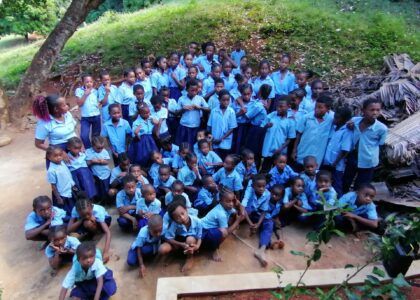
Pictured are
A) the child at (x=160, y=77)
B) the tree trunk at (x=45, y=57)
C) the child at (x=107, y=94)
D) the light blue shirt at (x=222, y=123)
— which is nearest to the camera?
the light blue shirt at (x=222, y=123)

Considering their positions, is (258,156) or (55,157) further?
(258,156)

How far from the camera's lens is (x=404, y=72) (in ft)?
19.8

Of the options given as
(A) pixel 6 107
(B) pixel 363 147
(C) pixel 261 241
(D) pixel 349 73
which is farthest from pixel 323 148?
(A) pixel 6 107

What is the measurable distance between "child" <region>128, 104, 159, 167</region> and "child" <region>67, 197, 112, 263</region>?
114cm

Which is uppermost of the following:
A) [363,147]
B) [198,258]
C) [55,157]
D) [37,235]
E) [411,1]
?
[411,1]

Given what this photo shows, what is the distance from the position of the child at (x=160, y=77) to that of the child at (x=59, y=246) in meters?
2.90

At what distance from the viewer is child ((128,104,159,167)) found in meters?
4.85

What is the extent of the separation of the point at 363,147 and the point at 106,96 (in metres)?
3.49

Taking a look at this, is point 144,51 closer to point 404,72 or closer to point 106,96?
point 106,96

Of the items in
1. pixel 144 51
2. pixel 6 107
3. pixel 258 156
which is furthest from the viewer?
pixel 144 51

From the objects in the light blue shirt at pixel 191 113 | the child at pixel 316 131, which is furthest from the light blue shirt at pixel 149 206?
the child at pixel 316 131

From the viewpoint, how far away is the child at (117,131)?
15.8ft

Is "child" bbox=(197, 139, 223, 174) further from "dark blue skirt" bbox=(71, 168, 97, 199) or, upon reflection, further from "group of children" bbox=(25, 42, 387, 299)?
"dark blue skirt" bbox=(71, 168, 97, 199)

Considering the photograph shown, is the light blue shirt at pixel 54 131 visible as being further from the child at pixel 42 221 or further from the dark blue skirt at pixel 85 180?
the child at pixel 42 221
